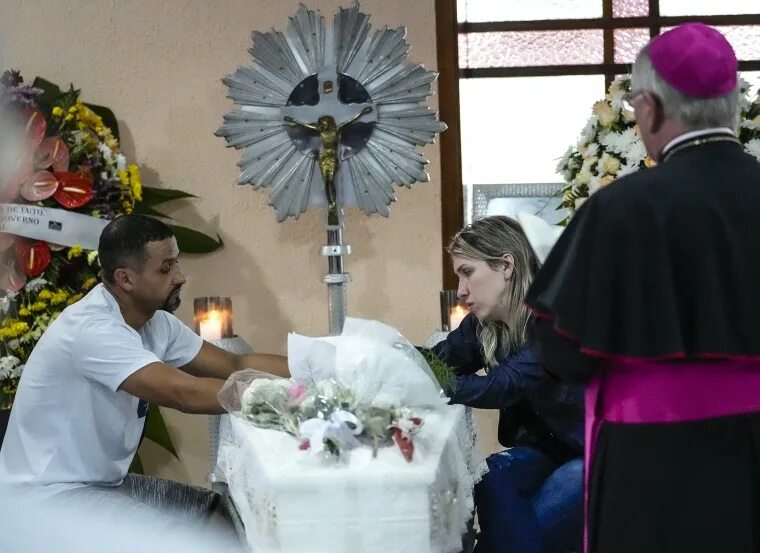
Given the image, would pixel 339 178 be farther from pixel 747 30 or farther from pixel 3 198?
pixel 3 198

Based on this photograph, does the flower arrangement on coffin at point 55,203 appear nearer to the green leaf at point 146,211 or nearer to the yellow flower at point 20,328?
the yellow flower at point 20,328

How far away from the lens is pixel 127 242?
9.73ft

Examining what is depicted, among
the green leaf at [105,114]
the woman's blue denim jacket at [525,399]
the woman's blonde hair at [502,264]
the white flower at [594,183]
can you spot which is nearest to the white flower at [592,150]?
the white flower at [594,183]

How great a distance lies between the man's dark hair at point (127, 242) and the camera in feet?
9.66

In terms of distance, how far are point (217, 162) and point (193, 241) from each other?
37 cm

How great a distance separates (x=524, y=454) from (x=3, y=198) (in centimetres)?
255

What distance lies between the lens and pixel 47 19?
186 inches

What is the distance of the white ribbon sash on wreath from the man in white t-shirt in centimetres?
114

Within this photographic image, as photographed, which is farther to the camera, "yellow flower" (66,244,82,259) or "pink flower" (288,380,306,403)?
"yellow flower" (66,244,82,259)

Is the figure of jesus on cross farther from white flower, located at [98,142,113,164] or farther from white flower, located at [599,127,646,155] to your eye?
white flower, located at [599,127,646,155]

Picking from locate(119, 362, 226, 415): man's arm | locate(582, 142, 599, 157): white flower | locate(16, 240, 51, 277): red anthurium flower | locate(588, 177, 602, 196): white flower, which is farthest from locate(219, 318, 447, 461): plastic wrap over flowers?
locate(16, 240, 51, 277): red anthurium flower

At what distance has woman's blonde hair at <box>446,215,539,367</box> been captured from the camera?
112 inches

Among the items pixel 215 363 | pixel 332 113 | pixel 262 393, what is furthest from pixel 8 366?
pixel 262 393

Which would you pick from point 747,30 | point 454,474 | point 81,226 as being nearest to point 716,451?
point 454,474
